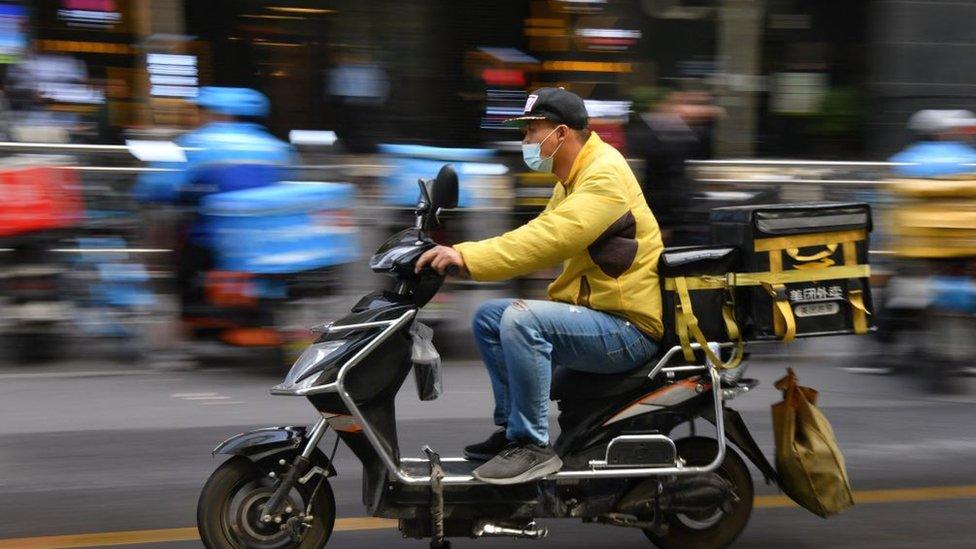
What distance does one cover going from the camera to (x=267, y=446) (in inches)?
180

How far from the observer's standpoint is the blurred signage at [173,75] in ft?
37.7

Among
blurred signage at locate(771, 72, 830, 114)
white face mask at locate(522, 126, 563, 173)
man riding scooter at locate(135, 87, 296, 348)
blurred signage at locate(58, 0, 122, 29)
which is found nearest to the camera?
white face mask at locate(522, 126, 563, 173)

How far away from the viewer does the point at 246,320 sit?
28.5 feet

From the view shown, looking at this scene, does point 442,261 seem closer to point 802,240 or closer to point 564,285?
point 564,285

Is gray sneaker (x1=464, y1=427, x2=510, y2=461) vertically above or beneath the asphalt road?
above

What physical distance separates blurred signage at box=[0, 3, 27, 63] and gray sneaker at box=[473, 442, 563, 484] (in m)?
7.26

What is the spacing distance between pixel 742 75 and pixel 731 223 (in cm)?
929

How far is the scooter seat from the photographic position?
16.0 ft

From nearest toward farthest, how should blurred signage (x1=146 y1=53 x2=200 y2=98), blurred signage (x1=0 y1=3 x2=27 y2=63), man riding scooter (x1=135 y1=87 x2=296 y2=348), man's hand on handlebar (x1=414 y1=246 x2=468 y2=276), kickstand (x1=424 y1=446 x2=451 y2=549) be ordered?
1. man's hand on handlebar (x1=414 y1=246 x2=468 y2=276)
2. kickstand (x1=424 y1=446 x2=451 y2=549)
3. man riding scooter (x1=135 y1=87 x2=296 y2=348)
4. blurred signage (x1=0 y1=3 x2=27 y2=63)
5. blurred signage (x1=146 y1=53 x2=200 y2=98)

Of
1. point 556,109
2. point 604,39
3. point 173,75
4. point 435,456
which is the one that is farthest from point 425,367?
point 604,39

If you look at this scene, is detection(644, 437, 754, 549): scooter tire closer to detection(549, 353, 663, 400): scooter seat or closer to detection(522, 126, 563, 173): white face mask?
detection(549, 353, 663, 400): scooter seat

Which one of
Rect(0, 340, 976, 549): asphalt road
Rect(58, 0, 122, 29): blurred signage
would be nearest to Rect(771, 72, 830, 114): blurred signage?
Rect(0, 340, 976, 549): asphalt road

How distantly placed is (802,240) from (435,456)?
1552mm

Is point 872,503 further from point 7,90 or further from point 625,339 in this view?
point 7,90
